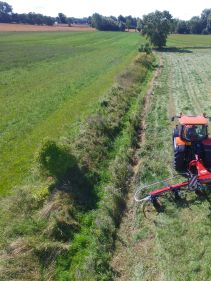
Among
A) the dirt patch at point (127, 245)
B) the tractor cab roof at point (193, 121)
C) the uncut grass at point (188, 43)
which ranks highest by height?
the tractor cab roof at point (193, 121)

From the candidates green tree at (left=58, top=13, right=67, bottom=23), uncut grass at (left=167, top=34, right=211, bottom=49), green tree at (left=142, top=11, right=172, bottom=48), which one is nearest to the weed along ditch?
green tree at (left=142, top=11, right=172, bottom=48)

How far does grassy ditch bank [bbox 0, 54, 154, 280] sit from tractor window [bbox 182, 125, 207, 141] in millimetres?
2643

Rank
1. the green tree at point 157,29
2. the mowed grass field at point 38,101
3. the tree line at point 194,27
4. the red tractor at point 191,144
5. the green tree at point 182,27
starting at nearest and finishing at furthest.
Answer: the red tractor at point 191,144 < the mowed grass field at point 38,101 < the green tree at point 157,29 < the green tree at point 182,27 < the tree line at point 194,27

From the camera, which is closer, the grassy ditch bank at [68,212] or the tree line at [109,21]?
the grassy ditch bank at [68,212]

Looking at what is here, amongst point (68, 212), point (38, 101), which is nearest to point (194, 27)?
point (38, 101)

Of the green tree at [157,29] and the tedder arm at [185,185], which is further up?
the tedder arm at [185,185]

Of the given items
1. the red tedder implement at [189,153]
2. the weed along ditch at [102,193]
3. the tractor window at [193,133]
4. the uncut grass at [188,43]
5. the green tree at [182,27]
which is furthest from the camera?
the green tree at [182,27]

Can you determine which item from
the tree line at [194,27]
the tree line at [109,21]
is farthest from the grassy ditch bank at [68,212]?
the tree line at [194,27]

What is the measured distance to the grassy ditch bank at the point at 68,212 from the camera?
862 centimetres

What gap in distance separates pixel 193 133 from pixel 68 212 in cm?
581

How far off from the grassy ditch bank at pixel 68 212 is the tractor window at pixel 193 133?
2.64m

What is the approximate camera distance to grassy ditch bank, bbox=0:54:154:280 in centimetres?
862

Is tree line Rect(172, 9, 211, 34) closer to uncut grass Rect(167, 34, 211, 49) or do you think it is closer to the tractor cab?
uncut grass Rect(167, 34, 211, 49)

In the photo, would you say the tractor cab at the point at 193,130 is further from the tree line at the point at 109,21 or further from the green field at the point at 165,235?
the tree line at the point at 109,21
